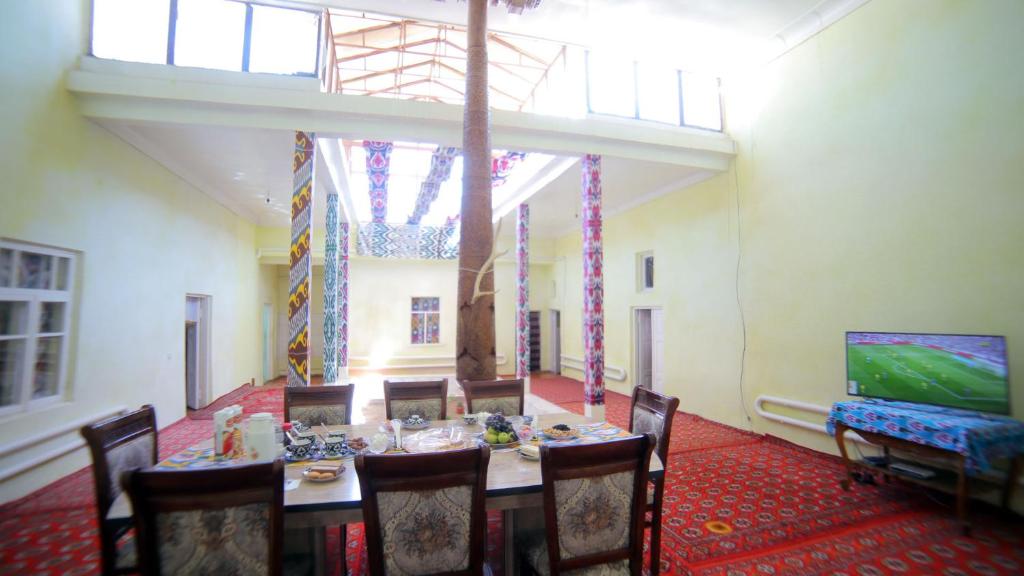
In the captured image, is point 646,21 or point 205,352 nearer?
point 646,21

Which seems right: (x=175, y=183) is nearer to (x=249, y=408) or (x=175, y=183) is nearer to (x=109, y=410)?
(x=109, y=410)

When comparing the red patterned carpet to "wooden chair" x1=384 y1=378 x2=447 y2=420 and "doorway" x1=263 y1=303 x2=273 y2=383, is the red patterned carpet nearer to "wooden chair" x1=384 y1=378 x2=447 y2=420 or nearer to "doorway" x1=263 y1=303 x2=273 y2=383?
"wooden chair" x1=384 y1=378 x2=447 y2=420


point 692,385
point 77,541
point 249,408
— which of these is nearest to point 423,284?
point 249,408

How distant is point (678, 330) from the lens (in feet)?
21.6

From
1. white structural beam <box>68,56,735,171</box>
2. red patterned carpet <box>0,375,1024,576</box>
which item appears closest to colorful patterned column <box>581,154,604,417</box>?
white structural beam <box>68,56,735,171</box>

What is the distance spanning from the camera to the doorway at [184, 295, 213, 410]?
21.9 ft

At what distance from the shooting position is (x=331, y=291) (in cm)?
704

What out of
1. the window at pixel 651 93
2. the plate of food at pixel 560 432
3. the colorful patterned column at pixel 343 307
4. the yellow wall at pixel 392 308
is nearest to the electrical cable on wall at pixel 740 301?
the window at pixel 651 93

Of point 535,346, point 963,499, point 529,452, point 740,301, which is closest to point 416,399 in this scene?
point 529,452

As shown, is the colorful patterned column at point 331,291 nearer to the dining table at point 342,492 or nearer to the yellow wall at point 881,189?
the dining table at point 342,492

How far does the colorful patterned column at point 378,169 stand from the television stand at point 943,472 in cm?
543

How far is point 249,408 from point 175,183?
10.4 feet

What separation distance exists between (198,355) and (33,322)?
3283 mm

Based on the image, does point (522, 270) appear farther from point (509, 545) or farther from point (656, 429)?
point (509, 545)
